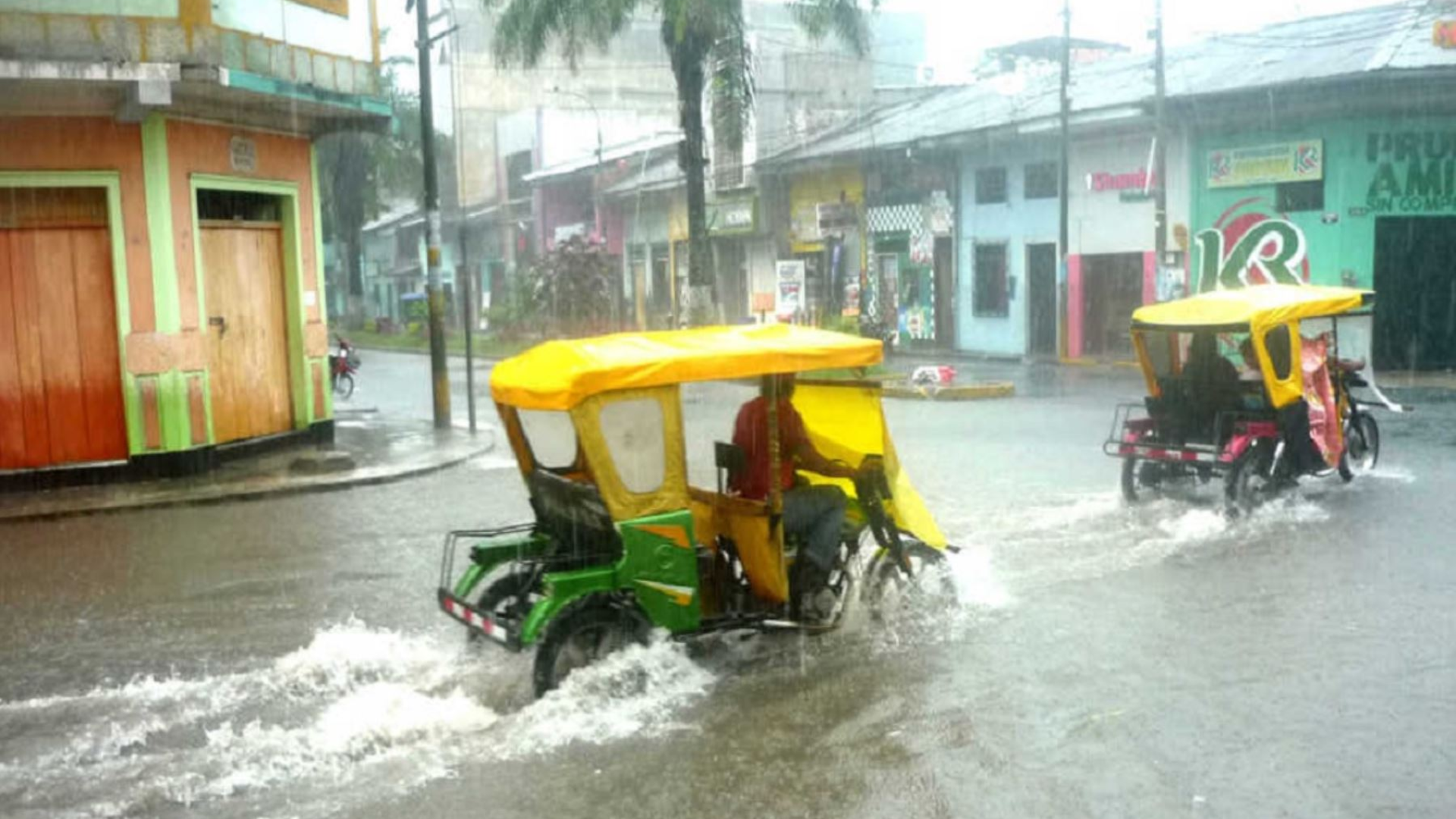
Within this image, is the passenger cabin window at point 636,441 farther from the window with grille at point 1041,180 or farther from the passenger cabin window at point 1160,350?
the window with grille at point 1041,180

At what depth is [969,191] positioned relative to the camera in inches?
1280

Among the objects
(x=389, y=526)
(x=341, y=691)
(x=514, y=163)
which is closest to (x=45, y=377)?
(x=389, y=526)

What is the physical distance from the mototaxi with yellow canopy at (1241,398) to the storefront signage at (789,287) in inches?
986

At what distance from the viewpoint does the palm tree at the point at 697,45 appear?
918 inches

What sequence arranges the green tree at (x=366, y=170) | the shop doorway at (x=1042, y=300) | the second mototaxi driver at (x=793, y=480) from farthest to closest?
the green tree at (x=366, y=170)
the shop doorway at (x=1042, y=300)
the second mototaxi driver at (x=793, y=480)

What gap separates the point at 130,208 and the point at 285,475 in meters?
3.04

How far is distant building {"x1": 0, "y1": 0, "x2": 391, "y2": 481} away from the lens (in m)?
13.0

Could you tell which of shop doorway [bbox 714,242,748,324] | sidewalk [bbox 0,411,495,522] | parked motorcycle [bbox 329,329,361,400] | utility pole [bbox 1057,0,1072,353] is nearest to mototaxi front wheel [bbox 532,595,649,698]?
sidewalk [bbox 0,411,495,522]

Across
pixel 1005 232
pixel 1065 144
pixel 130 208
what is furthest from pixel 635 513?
pixel 1005 232

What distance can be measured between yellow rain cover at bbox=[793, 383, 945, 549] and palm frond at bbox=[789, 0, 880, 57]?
16.6 meters

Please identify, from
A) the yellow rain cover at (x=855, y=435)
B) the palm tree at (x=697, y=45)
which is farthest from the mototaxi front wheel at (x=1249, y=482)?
the palm tree at (x=697, y=45)

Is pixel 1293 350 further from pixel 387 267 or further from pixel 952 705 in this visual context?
pixel 387 267

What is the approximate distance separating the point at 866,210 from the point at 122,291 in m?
24.1

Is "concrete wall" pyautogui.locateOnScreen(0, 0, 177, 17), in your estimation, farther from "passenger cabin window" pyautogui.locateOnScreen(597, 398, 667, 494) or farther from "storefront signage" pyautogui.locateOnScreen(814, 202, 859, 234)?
"storefront signage" pyautogui.locateOnScreen(814, 202, 859, 234)
